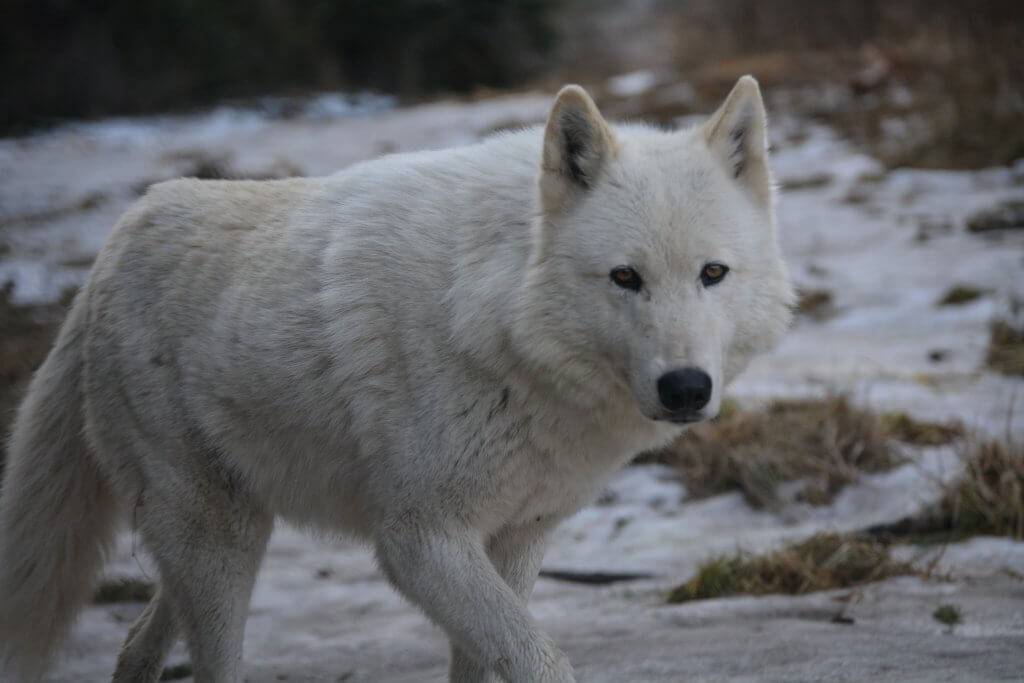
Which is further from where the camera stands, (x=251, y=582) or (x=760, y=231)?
(x=251, y=582)

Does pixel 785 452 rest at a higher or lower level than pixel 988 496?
lower

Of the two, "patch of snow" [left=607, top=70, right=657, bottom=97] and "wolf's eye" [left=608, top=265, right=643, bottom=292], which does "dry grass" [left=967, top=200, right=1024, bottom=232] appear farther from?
"patch of snow" [left=607, top=70, right=657, bottom=97]

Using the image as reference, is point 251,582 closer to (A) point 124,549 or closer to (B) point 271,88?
(A) point 124,549

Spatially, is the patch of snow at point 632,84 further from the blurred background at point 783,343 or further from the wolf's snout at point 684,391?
the wolf's snout at point 684,391

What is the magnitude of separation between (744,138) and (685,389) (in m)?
0.88

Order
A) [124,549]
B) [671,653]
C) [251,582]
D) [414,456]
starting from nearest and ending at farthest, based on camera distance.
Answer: [414,456] < [251,582] < [671,653] < [124,549]

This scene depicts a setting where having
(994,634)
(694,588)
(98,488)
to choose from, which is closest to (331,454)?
(98,488)

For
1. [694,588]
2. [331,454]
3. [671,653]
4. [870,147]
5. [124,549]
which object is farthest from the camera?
[870,147]

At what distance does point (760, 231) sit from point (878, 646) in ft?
5.06

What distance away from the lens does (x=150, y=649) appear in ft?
11.7

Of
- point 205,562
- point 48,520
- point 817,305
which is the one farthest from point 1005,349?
point 48,520

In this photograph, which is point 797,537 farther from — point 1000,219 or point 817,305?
point 1000,219

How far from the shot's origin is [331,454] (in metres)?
3.11

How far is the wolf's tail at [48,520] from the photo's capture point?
3.52 m
